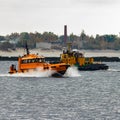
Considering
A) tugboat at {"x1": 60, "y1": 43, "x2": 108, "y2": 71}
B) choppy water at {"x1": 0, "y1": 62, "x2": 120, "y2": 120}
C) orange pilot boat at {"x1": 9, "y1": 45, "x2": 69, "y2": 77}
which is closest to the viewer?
choppy water at {"x1": 0, "y1": 62, "x2": 120, "y2": 120}

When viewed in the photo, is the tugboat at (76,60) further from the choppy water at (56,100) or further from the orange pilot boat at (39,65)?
the choppy water at (56,100)

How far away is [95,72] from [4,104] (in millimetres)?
71272

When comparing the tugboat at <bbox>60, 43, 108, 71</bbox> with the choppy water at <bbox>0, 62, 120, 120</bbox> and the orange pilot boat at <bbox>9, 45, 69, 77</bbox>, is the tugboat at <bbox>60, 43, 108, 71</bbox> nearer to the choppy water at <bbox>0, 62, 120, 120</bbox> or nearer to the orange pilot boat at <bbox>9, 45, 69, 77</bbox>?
the orange pilot boat at <bbox>9, 45, 69, 77</bbox>

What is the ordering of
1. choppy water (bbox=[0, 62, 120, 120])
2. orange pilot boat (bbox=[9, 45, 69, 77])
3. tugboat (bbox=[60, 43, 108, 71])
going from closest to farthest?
choppy water (bbox=[0, 62, 120, 120])
orange pilot boat (bbox=[9, 45, 69, 77])
tugboat (bbox=[60, 43, 108, 71])

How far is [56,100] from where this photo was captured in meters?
75.2

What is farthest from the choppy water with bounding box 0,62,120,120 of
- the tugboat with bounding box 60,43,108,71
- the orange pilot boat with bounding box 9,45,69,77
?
the tugboat with bounding box 60,43,108,71

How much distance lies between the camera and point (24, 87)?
9362 cm

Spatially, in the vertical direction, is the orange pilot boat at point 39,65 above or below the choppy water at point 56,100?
above

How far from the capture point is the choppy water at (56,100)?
6319cm

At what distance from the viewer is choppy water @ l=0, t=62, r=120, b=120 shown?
207ft

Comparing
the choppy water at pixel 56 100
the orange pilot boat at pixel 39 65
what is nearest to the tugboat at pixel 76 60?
the orange pilot boat at pixel 39 65

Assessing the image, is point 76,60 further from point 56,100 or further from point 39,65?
point 56,100

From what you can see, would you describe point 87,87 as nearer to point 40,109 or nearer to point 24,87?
point 24,87

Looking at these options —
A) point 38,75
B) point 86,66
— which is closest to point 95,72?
point 86,66
